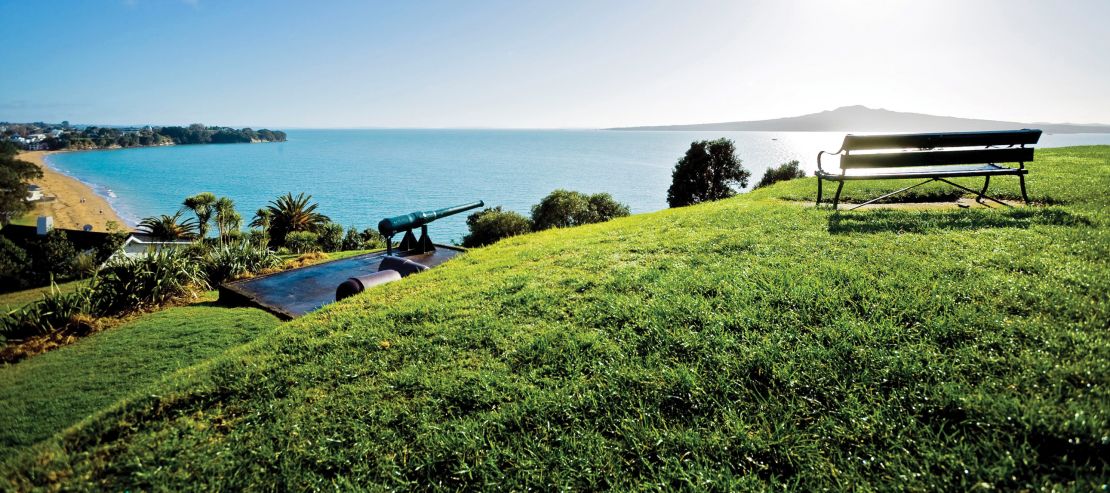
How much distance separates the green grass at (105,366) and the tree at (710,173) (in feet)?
130

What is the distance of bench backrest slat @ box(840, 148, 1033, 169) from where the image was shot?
7.23m

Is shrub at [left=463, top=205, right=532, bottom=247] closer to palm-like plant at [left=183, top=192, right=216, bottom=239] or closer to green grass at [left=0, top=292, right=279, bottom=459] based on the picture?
green grass at [left=0, top=292, right=279, bottom=459]

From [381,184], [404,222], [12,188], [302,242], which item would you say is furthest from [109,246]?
[381,184]

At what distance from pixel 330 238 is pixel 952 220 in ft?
111

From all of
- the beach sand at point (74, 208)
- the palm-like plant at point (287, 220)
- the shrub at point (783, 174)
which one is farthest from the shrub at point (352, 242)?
the shrub at point (783, 174)

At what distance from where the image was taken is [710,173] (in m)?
42.9

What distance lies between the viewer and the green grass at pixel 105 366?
4.45 meters

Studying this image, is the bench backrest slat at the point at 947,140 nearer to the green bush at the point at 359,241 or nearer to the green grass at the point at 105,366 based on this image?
the green grass at the point at 105,366

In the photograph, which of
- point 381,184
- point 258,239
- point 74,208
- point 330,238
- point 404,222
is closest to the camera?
point 404,222

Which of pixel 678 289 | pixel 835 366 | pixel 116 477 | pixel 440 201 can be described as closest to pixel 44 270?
pixel 116 477

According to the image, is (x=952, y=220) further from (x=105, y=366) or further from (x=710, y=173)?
(x=710, y=173)

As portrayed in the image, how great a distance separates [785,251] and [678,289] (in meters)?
1.83

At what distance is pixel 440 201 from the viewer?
7800 centimetres

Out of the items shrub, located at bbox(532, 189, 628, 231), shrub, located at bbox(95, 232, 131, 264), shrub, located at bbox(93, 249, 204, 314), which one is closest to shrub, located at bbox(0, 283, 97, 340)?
shrub, located at bbox(93, 249, 204, 314)
